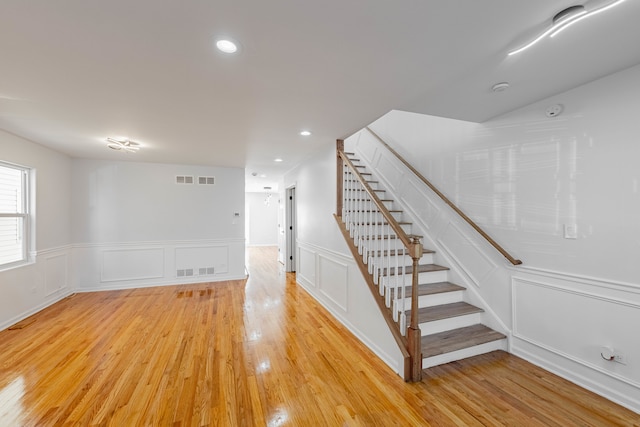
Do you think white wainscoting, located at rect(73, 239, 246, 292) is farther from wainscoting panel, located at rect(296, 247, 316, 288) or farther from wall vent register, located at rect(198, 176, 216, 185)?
wainscoting panel, located at rect(296, 247, 316, 288)

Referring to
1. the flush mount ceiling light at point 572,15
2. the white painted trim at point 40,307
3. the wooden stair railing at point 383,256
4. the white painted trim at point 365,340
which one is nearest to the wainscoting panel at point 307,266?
the white painted trim at point 365,340

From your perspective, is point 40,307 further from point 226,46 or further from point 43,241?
point 226,46

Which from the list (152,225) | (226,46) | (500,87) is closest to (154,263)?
(152,225)

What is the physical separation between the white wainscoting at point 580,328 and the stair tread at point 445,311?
39 cm

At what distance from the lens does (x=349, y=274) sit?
3188mm

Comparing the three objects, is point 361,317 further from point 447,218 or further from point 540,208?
point 540,208

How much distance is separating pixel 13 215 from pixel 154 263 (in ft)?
6.98

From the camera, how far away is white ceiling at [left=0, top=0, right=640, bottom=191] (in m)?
1.31

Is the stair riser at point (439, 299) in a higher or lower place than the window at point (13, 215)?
lower

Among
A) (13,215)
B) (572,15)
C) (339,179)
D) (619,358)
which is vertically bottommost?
(619,358)

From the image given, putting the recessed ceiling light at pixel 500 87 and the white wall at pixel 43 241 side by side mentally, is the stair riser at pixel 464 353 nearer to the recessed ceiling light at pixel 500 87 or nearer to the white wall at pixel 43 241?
the recessed ceiling light at pixel 500 87

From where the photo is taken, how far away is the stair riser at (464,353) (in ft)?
7.66

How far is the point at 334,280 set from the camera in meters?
3.61

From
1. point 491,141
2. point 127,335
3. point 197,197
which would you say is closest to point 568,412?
point 491,141
